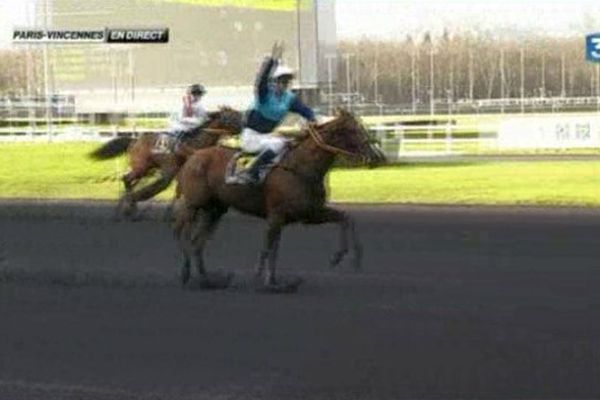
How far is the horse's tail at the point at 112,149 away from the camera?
82.0 ft

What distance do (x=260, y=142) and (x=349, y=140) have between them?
3.52 ft

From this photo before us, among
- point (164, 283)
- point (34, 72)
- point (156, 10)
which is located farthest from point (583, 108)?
point (164, 283)

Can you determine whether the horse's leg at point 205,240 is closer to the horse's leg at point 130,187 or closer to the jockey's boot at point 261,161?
the jockey's boot at point 261,161

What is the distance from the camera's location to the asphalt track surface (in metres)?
9.53

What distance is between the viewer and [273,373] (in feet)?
32.5

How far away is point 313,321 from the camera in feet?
40.5

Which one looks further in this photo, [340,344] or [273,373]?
[340,344]

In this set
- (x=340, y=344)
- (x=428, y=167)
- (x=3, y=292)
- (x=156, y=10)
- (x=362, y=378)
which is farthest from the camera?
(x=156, y=10)

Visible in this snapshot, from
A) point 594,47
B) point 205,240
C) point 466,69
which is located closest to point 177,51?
point 594,47

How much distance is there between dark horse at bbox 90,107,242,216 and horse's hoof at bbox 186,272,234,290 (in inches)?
254

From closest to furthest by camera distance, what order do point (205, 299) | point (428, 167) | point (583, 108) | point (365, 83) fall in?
point (205, 299)
point (428, 167)
point (583, 108)
point (365, 83)

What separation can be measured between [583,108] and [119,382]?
8562 cm

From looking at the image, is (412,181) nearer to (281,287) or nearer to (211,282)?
(211,282)

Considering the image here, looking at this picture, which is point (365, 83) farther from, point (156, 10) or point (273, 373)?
point (273, 373)
